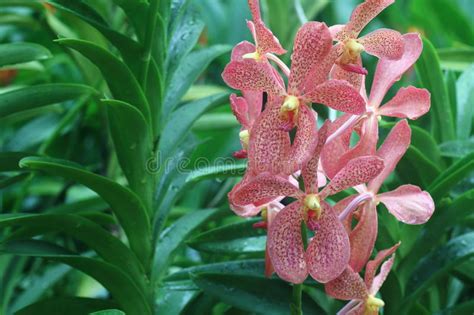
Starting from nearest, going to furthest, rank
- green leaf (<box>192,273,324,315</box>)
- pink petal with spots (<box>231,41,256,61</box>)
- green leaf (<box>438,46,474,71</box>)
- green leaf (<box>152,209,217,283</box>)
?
pink petal with spots (<box>231,41,256,61</box>) → green leaf (<box>192,273,324,315</box>) → green leaf (<box>152,209,217,283</box>) → green leaf (<box>438,46,474,71</box>)

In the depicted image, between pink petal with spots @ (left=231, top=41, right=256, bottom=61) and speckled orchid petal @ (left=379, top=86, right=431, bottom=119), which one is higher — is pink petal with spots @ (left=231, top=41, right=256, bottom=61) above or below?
above

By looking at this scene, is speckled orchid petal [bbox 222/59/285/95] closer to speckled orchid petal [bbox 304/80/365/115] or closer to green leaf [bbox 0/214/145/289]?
speckled orchid petal [bbox 304/80/365/115]

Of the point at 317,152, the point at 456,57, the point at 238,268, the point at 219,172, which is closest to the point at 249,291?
the point at 238,268

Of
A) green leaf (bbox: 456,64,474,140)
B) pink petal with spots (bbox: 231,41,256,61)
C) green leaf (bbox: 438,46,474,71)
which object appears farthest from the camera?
green leaf (bbox: 438,46,474,71)

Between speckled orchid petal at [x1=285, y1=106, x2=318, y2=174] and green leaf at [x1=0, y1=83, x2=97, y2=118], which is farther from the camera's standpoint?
green leaf at [x1=0, y1=83, x2=97, y2=118]

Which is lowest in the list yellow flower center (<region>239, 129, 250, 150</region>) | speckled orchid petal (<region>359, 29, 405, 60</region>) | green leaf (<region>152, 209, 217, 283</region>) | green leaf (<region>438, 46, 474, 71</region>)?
green leaf (<region>152, 209, 217, 283</region>)

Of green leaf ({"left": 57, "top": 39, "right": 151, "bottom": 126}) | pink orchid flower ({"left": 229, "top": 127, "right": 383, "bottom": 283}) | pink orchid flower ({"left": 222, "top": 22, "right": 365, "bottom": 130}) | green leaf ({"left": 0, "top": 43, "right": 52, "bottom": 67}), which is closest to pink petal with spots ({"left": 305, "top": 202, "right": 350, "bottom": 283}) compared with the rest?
pink orchid flower ({"left": 229, "top": 127, "right": 383, "bottom": 283})
